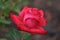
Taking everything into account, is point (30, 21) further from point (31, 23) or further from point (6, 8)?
point (6, 8)

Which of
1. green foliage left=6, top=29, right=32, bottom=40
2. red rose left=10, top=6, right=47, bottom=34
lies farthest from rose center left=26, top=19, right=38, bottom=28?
green foliage left=6, top=29, right=32, bottom=40

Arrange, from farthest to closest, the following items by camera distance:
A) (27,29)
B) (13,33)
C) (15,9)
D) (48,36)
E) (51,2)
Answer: (51,2), (48,36), (15,9), (13,33), (27,29)

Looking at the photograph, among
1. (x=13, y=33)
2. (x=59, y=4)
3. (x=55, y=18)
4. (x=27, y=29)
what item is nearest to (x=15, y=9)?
(x=13, y=33)

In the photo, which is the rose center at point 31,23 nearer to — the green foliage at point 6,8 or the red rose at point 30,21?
the red rose at point 30,21

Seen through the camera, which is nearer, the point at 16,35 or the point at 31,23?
the point at 31,23

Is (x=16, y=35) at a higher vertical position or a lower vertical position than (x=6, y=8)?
lower

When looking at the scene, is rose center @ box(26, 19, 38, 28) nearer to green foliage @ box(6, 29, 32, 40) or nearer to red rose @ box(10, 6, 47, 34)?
red rose @ box(10, 6, 47, 34)

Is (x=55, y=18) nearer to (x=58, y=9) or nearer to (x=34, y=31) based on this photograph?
(x=58, y=9)

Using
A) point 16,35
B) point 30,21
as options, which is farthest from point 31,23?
point 16,35
